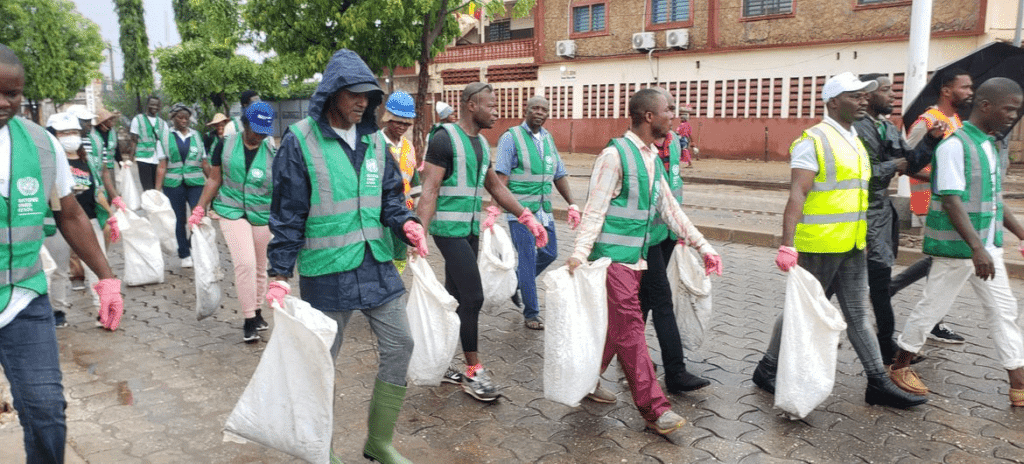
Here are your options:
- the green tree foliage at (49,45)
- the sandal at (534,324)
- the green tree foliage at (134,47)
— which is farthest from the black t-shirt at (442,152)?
the green tree foliage at (49,45)

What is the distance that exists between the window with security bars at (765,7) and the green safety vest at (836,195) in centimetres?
2096

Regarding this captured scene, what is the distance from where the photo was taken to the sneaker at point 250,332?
5.78m

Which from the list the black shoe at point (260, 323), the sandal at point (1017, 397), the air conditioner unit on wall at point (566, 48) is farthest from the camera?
the air conditioner unit on wall at point (566, 48)

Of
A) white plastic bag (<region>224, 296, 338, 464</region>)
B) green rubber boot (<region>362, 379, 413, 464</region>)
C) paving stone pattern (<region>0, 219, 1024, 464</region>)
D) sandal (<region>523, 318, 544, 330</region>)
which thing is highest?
white plastic bag (<region>224, 296, 338, 464</region>)

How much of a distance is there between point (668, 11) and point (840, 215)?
23.4 m

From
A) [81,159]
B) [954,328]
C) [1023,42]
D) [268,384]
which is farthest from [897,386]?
[1023,42]

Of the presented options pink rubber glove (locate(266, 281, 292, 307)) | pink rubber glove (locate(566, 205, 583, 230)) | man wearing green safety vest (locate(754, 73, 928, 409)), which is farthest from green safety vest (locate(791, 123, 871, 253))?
pink rubber glove (locate(266, 281, 292, 307))

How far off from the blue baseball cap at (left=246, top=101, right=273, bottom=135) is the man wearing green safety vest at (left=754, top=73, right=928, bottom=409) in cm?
351

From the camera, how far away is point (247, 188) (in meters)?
5.80

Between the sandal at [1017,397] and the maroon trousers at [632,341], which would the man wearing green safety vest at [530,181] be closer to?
the maroon trousers at [632,341]

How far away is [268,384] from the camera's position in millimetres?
3215

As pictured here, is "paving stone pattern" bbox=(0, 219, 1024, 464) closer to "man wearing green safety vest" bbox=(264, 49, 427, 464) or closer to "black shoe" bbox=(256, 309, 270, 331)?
"black shoe" bbox=(256, 309, 270, 331)

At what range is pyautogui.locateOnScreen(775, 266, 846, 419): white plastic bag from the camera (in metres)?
4.00

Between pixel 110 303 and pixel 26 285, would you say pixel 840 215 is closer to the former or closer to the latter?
pixel 110 303
